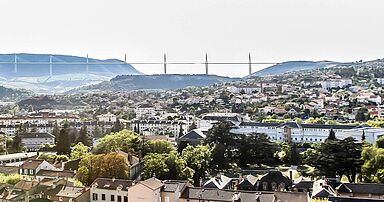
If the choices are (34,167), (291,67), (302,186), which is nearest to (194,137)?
(34,167)

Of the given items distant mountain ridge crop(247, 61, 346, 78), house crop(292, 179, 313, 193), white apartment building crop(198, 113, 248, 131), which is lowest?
house crop(292, 179, 313, 193)

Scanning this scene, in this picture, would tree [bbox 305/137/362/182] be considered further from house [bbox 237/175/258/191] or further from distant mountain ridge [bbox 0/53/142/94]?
distant mountain ridge [bbox 0/53/142/94]

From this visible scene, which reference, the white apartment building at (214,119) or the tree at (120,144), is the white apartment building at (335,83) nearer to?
the white apartment building at (214,119)

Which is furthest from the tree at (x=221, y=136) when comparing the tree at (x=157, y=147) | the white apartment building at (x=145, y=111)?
the white apartment building at (x=145, y=111)

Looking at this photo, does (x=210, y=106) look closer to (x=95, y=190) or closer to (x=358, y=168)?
(x=358, y=168)

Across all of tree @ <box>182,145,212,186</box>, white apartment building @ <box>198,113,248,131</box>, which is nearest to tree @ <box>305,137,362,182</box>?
tree @ <box>182,145,212,186</box>

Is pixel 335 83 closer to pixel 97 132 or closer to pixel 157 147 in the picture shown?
pixel 97 132

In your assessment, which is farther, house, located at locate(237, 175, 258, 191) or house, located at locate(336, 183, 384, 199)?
house, located at locate(237, 175, 258, 191)

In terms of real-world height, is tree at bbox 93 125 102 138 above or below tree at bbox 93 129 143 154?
below
